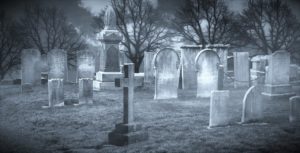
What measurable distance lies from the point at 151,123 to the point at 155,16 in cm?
1882

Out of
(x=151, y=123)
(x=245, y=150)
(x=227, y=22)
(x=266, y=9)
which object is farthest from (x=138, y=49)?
(x=245, y=150)

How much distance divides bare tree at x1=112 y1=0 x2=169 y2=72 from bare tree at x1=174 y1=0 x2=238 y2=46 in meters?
2.30

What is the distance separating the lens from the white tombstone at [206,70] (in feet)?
42.0

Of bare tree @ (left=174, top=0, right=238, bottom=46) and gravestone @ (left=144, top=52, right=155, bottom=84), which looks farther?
bare tree @ (left=174, top=0, right=238, bottom=46)

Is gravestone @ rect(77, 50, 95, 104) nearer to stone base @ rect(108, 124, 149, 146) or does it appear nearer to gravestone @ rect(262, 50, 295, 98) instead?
stone base @ rect(108, 124, 149, 146)

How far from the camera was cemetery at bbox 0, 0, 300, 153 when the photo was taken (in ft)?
21.0

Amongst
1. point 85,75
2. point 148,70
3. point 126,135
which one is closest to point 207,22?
point 148,70

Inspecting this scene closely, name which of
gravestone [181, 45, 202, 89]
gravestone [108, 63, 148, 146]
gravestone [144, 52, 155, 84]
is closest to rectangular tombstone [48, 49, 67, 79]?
gravestone [144, 52, 155, 84]

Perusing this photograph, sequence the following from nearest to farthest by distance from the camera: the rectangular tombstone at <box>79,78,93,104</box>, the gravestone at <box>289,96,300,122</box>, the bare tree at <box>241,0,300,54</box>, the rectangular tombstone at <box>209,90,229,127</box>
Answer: the rectangular tombstone at <box>209,90,229,127</box>
the gravestone at <box>289,96,300,122</box>
the rectangular tombstone at <box>79,78,93,104</box>
the bare tree at <box>241,0,300,54</box>

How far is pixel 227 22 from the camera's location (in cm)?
2634

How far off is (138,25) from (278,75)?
15.5 metres

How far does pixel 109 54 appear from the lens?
15773mm

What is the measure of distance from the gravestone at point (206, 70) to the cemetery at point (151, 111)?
0.13ft

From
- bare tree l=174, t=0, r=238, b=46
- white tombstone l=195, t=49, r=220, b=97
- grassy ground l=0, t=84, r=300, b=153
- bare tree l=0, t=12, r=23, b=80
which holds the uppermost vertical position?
bare tree l=174, t=0, r=238, b=46
